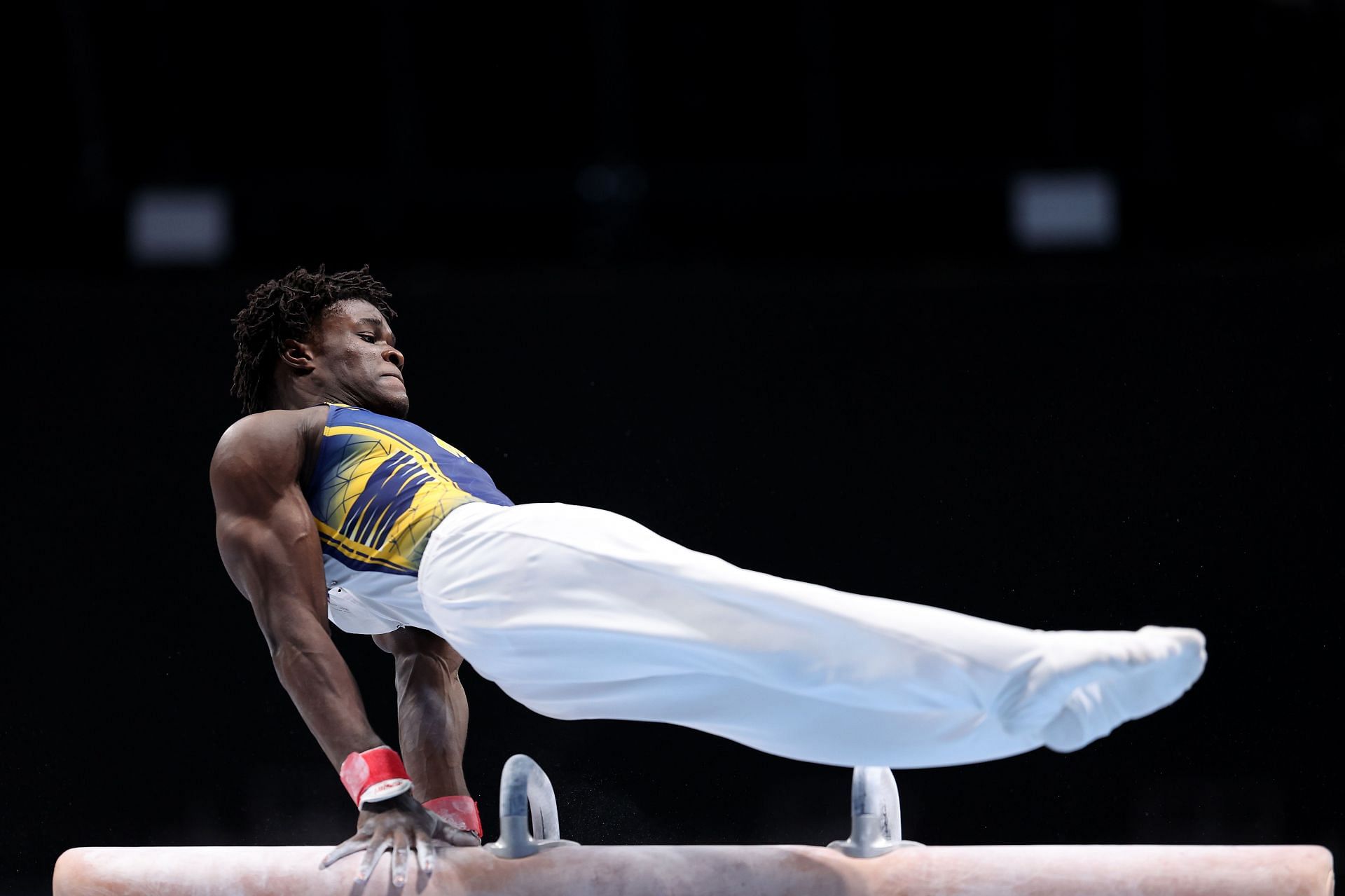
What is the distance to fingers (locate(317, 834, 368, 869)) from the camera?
2.63m

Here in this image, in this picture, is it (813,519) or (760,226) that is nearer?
(813,519)

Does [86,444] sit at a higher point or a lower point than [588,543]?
→ higher

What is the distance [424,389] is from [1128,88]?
2964 millimetres

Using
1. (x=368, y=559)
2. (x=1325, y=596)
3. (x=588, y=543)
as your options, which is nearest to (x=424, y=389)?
(x=368, y=559)

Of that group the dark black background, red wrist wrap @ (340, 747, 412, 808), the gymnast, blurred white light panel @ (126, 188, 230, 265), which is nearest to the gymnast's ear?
the gymnast

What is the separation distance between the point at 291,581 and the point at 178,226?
282 cm

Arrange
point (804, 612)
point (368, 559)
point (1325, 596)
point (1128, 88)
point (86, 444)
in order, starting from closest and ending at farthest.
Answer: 1. point (804, 612)
2. point (368, 559)
3. point (1325, 596)
4. point (86, 444)
5. point (1128, 88)

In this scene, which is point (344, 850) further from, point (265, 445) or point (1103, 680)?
point (1103, 680)

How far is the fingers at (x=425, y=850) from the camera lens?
262 cm

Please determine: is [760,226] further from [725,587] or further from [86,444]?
[725,587]

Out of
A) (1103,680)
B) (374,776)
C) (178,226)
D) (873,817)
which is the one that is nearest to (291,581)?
(374,776)

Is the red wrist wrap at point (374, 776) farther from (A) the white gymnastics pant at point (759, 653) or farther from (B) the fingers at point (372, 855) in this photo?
(A) the white gymnastics pant at point (759, 653)

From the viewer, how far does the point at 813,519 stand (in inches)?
193

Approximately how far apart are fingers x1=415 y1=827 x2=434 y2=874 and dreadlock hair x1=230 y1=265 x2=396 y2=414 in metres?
1.32
